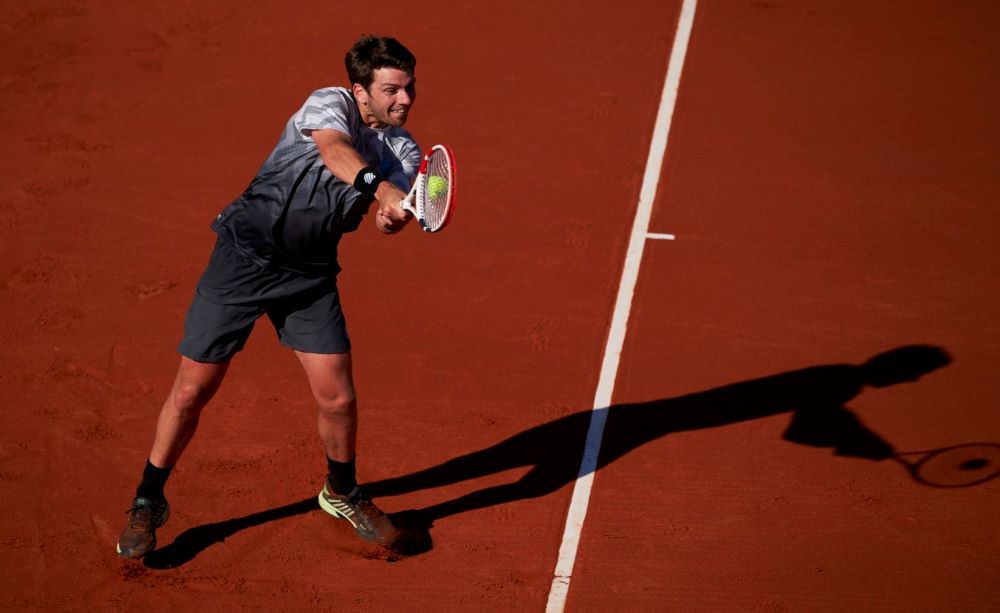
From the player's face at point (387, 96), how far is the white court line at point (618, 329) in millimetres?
2286

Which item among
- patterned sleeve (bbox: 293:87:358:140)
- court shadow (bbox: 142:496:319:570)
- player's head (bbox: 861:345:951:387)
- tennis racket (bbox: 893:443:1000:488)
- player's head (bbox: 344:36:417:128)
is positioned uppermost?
player's head (bbox: 344:36:417:128)

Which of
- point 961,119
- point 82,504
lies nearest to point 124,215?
point 82,504

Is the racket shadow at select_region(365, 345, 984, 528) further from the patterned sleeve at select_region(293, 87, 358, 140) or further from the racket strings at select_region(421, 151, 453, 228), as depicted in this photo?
the patterned sleeve at select_region(293, 87, 358, 140)

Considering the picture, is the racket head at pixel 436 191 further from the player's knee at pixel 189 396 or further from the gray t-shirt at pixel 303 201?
the player's knee at pixel 189 396

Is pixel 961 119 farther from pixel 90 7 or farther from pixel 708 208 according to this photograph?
pixel 90 7

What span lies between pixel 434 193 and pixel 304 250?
2.42ft

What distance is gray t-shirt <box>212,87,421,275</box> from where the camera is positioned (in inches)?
187

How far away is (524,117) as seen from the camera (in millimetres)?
8922

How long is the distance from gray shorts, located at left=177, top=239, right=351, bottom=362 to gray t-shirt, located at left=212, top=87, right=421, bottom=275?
63mm

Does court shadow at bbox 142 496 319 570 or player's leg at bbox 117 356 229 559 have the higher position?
player's leg at bbox 117 356 229 559

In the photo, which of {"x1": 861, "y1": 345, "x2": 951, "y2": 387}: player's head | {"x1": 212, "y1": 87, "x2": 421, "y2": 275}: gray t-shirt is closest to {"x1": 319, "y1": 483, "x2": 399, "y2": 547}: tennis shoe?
{"x1": 212, "y1": 87, "x2": 421, "y2": 275}: gray t-shirt

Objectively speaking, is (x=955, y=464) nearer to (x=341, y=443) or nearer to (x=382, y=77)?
(x=341, y=443)

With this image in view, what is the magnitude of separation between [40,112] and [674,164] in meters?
5.01

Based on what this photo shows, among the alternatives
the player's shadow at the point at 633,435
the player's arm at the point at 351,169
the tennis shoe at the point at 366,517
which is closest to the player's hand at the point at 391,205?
the player's arm at the point at 351,169
